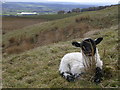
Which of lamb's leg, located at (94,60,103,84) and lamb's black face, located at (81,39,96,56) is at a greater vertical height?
lamb's black face, located at (81,39,96,56)

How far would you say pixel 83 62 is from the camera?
293 inches

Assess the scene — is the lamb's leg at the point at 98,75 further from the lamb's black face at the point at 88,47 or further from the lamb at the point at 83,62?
the lamb's black face at the point at 88,47

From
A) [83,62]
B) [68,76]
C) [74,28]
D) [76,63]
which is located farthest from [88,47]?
[74,28]

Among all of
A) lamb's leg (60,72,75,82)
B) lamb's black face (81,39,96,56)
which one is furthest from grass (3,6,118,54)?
lamb's black face (81,39,96,56)

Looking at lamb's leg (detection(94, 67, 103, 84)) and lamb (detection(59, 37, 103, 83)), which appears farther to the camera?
lamb (detection(59, 37, 103, 83))

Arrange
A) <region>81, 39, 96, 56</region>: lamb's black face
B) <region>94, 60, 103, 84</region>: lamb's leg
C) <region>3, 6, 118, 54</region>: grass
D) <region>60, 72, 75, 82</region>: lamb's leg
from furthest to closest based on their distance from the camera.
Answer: <region>3, 6, 118, 54</region>: grass < <region>60, 72, 75, 82</region>: lamb's leg < <region>81, 39, 96, 56</region>: lamb's black face < <region>94, 60, 103, 84</region>: lamb's leg

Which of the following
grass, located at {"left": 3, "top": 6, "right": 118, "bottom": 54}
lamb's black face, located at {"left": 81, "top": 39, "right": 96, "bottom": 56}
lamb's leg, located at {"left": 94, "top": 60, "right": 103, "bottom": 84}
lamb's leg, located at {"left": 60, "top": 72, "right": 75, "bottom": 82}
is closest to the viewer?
lamb's leg, located at {"left": 94, "top": 60, "right": 103, "bottom": 84}

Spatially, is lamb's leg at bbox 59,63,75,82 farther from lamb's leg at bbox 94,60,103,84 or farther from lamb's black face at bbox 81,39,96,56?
lamb's black face at bbox 81,39,96,56

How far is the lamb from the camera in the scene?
697 cm

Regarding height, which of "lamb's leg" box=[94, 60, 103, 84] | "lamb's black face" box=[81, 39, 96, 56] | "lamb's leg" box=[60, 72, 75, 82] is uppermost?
"lamb's black face" box=[81, 39, 96, 56]

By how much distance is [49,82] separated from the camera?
792 centimetres

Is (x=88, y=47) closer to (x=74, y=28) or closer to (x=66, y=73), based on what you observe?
(x=66, y=73)

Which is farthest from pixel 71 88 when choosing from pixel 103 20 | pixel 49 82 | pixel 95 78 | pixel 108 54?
pixel 103 20

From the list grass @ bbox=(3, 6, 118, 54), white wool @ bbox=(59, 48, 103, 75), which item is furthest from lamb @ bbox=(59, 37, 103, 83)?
grass @ bbox=(3, 6, 118, 54)
